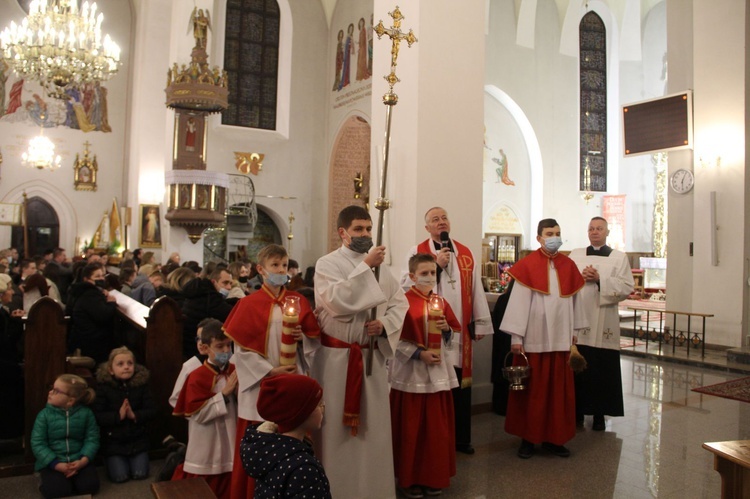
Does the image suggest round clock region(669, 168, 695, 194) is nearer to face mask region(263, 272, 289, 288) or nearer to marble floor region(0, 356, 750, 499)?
marble floor region(0, 356, 750, 499)

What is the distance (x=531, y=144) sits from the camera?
21703 millimetres

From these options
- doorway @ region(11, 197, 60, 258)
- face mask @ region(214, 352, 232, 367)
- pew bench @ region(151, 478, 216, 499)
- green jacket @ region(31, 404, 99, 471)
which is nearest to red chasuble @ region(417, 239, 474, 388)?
face mask @ region(214, 352, 232, 367)

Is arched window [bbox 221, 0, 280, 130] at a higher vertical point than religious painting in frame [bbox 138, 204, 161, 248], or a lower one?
higher

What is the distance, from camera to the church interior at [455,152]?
589 centimetres

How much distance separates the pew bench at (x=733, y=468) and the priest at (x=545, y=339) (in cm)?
172

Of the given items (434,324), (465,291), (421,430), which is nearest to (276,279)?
(434,324)

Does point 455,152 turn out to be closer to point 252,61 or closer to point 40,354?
point 40,354

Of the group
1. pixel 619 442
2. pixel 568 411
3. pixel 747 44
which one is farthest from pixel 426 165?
pixel 747 44

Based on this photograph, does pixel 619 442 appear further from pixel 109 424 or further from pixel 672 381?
pixel 109 424

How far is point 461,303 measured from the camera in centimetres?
498

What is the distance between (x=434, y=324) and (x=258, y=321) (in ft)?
3.74

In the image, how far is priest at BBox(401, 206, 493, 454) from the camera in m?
4.91

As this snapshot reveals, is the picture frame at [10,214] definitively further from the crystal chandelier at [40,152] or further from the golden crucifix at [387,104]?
the golden crucifix at [387,104]

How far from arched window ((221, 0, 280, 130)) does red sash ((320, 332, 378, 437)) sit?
1660 cm
